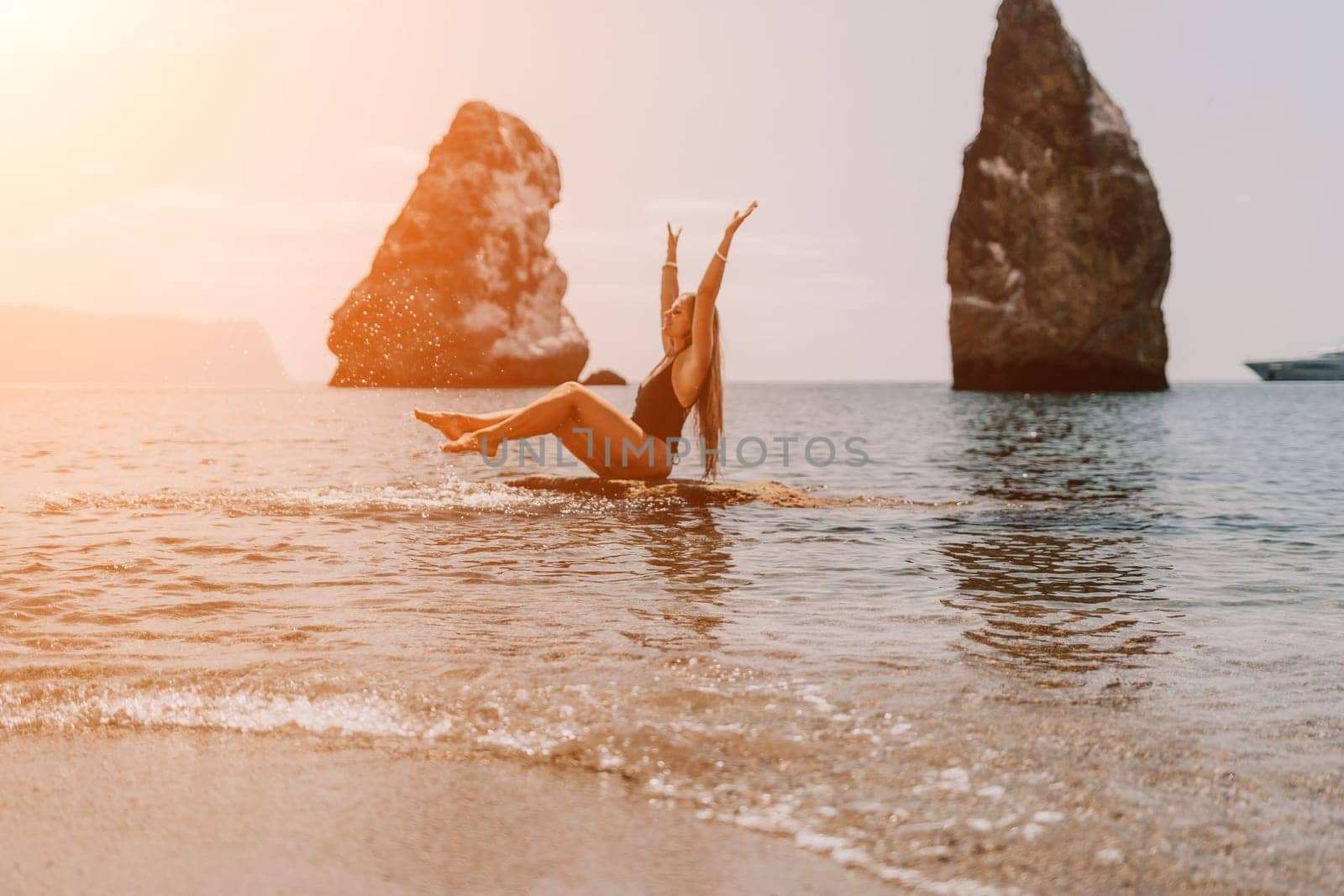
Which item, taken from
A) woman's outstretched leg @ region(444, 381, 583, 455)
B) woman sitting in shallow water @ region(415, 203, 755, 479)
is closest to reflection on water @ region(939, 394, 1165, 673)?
woman sitting in shallow water @ region(415, 203, 755, 479)

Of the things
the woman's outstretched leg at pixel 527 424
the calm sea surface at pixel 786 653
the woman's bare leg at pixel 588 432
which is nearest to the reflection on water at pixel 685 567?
the calm sea surface at pixel 786 653

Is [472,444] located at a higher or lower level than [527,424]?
lower

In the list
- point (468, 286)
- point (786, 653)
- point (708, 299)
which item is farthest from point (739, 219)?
point (468, 286)

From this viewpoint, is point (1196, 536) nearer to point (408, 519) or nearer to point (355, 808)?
point (408, 519)

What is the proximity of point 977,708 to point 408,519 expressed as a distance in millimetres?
6412

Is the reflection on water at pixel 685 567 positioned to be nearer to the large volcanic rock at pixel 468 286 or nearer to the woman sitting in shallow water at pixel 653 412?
the woman sitting in shallow water at pixel 653 412

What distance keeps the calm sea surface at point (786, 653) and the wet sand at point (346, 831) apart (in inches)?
6.3

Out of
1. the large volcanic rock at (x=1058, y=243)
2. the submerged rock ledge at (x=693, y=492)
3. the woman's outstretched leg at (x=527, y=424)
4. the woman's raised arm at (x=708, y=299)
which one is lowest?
the submerged rock ledge at (x=693, y=492)

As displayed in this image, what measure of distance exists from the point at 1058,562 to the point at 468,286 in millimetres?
106266

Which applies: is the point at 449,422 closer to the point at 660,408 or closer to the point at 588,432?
the point at 588,432

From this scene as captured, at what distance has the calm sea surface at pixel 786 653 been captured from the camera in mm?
2752

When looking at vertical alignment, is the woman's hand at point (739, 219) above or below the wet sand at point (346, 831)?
above

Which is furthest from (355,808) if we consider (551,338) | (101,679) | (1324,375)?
(1324,375)

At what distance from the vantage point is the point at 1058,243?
263ft
